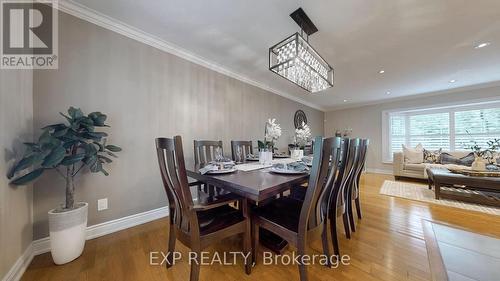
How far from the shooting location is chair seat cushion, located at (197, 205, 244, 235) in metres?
1.14

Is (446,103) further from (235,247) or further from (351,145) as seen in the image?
(235,247)

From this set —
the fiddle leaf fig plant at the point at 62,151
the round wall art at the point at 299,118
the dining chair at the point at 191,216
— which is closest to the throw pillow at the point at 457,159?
the round wall art at the point at 299,118

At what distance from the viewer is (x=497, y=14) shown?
182 centimetres

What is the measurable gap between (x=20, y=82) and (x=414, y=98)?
7.56m

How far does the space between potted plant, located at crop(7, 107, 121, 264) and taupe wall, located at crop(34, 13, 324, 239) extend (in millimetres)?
296

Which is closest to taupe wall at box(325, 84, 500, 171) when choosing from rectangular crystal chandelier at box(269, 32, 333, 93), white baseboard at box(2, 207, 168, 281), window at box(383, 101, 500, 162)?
window at box(383, 101, 500, 162)

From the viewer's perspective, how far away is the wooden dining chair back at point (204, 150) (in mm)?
2139

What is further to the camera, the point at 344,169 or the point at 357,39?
the point at 357,39

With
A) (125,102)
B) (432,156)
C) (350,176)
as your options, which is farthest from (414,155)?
(125,102)

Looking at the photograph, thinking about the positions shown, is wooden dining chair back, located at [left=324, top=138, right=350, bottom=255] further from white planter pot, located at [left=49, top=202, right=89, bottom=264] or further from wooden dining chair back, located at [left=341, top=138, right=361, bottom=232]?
white planter pot, located at [left=49, top=202, right=89, bottom=264]

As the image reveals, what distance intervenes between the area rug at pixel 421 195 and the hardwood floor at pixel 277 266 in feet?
1.15

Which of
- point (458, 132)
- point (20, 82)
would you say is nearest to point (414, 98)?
point (458, 132)

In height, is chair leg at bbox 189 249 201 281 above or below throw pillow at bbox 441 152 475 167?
below

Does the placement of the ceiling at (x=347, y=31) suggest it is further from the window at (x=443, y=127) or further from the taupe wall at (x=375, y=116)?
the window at (x=443, y=127)
